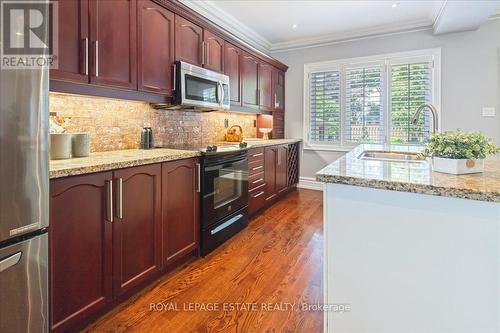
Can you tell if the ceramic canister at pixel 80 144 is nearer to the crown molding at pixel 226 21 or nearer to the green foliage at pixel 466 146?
the crown molding at pixel 226 21

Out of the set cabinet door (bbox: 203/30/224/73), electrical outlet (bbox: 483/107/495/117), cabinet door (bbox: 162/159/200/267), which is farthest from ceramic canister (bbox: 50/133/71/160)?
electrical outlet (bbox: 483/107/495/117)

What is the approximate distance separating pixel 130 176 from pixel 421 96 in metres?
4.15

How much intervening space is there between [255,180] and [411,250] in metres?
2.40

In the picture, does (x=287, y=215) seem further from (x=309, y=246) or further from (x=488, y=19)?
(x=488, y=19)

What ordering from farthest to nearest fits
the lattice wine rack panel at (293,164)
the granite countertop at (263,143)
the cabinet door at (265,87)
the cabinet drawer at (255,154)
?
the lattice wine rack panel at (293,164) < the cabinet door at (265,87) < the granite countertop at (263,143) < the cabinet drawer at (255,154)

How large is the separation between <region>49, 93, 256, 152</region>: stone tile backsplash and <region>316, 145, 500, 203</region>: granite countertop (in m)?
1.77

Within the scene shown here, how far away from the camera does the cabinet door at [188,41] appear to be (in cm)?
258

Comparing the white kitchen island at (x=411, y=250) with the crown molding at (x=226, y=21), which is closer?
the white kitchen island at (x=411, y=250)

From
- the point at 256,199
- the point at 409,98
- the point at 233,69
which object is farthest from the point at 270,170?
the point at 409,98

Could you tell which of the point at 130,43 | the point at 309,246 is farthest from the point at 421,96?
the point at 130,43

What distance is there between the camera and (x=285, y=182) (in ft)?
14.9

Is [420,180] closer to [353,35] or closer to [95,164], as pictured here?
[95,164]

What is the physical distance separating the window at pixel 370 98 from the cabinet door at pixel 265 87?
0.77 m

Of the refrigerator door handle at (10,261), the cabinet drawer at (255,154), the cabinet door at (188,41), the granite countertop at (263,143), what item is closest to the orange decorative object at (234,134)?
the granite countertop at (263,143)
